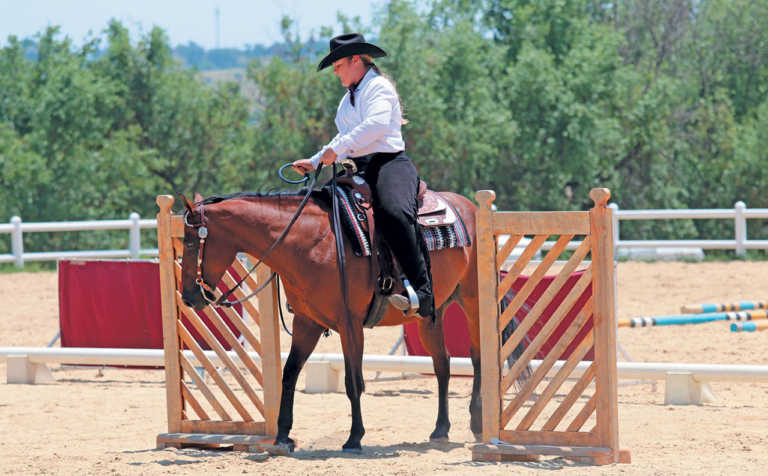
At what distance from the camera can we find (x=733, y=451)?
6.11 meters

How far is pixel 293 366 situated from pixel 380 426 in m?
1.15

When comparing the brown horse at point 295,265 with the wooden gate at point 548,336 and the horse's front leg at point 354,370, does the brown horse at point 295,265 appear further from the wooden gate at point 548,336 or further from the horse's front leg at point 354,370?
the wooden gate at point 548,336

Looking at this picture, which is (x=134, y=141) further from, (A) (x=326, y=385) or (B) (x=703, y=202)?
(A) (x=326, y=385)

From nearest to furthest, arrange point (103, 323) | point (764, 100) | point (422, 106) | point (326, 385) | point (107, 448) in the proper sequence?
1. point (107, 448)
2. point (326, 385)
3. point (103, 323)
4. point (422, 106)
5. point (764, 100)

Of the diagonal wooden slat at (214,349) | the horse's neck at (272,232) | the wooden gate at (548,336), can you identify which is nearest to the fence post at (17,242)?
the diagonal wooden slat at (214,349)

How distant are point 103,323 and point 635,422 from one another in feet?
16.5

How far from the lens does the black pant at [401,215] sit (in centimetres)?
611

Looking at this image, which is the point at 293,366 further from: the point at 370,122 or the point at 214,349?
the point at 370,122

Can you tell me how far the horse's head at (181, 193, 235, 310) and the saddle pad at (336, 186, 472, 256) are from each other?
72 cm

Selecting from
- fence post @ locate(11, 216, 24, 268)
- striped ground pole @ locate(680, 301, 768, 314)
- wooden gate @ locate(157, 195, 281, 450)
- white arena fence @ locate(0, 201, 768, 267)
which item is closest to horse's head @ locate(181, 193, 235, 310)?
wooden gate @ locate(157, 195, 281, 450)

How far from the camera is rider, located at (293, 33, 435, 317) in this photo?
6.12 meters

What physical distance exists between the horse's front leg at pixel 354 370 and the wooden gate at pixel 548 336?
73 centimetres

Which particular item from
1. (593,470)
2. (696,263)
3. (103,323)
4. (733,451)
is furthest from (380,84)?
(696,263)

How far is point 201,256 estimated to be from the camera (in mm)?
5965
